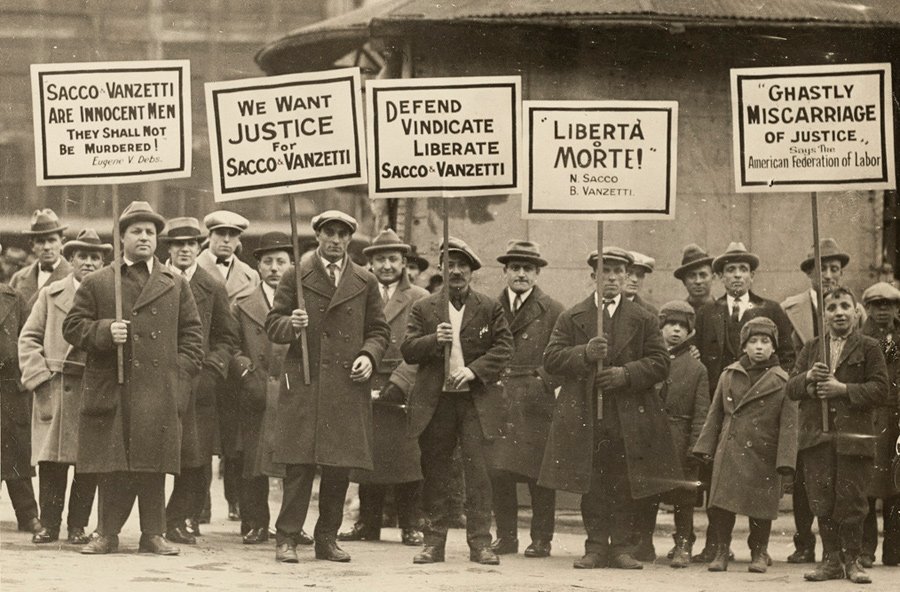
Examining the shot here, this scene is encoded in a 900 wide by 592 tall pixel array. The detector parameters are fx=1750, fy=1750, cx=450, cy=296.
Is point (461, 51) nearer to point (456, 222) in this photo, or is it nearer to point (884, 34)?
point (456, 222)

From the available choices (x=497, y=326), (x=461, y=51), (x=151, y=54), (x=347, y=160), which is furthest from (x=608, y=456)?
(x=151, y=54)

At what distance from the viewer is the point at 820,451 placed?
10703 mm

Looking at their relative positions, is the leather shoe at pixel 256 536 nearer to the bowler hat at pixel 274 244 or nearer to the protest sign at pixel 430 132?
the bowler hat at pixel 274 244

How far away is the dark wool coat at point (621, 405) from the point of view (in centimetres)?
1112

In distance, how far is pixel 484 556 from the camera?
10898 millimetres

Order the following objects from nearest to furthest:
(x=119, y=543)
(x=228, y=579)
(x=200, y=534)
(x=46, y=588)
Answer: (x=46, y=588) → (x=228, y=579) → (x=119, y=543) → (x=200, y=534)

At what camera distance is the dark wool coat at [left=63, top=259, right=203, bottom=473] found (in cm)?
1060

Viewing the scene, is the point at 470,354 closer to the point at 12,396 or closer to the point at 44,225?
the point at 12,396

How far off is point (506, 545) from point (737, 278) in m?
2.60

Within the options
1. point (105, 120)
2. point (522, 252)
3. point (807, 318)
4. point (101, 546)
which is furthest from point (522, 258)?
point (101, 546)

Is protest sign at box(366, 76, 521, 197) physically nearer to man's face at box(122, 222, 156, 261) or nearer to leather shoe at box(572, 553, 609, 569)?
man's face at box(122, 222, 156, 261)

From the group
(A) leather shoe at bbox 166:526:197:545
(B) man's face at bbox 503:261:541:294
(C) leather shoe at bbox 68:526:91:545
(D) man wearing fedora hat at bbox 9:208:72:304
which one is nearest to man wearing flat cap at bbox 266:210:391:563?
(A) leather shoe at bbox 166:526:197:545

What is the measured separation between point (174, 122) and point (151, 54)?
17492mm

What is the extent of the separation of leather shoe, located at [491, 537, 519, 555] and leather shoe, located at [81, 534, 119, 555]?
100 inches
